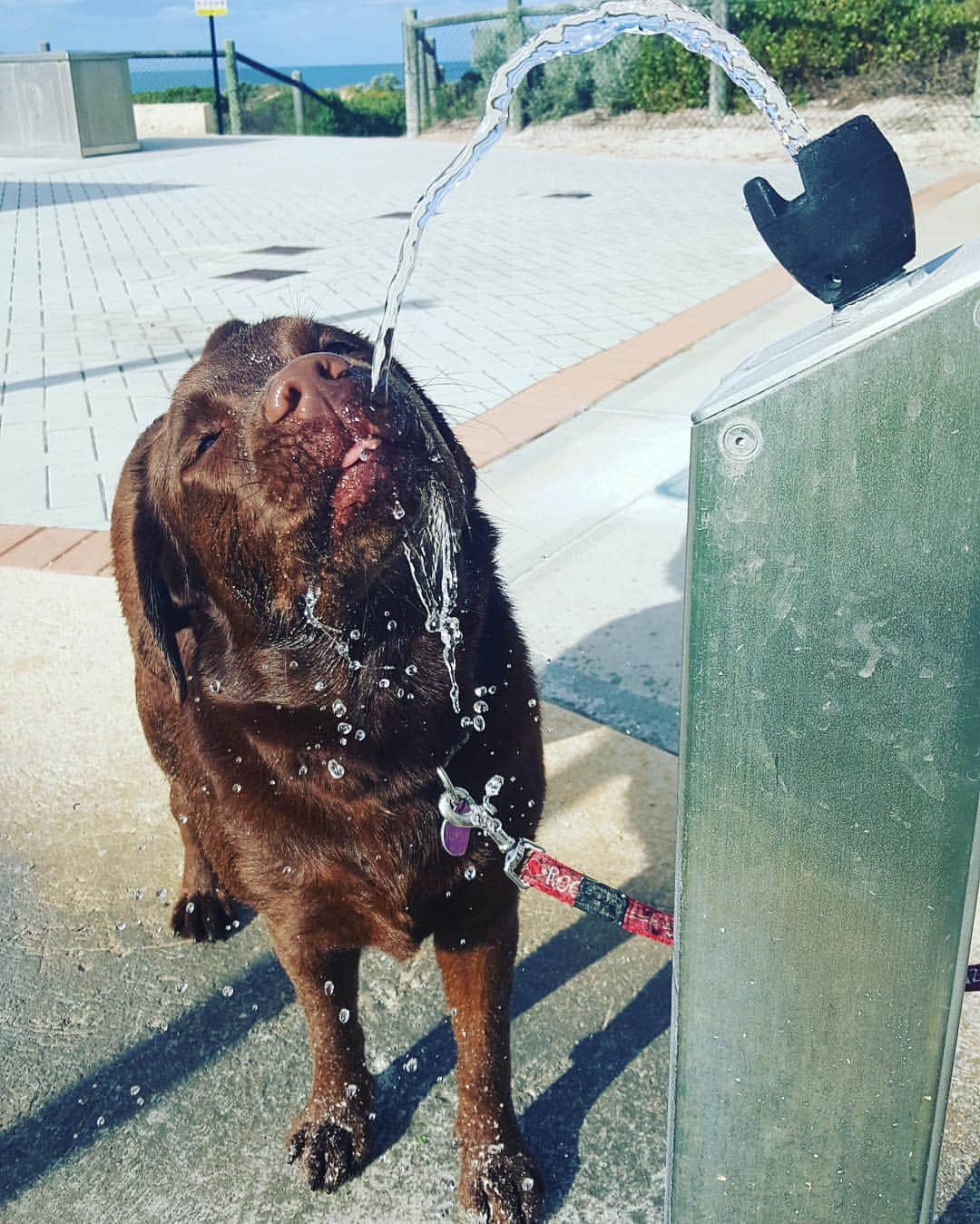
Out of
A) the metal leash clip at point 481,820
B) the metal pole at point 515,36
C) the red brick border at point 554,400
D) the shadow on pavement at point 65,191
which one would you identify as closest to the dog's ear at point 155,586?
the metal leash clip at point 481,820

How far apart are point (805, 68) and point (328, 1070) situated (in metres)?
19.5

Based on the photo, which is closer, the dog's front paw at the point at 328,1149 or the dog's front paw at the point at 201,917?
the dog's front paw at the point at 328,1149

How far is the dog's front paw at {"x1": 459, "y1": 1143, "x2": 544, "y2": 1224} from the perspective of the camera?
2074 millimetres

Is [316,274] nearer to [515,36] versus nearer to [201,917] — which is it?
[201,917]

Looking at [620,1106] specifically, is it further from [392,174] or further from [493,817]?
[392,174]

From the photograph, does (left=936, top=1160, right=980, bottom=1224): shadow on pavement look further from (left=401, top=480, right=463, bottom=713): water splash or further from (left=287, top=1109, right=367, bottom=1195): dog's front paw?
(left=401, top=480, right=463, bottom=713): water splash

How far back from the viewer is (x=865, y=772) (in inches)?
50.8

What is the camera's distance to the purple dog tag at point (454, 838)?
6.65 ft

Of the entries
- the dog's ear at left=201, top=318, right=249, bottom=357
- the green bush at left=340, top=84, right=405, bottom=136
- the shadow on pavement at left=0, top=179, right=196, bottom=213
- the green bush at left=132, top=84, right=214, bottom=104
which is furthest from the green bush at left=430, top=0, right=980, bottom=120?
the dog's ear at left=201, top=318, right=249, bottom=357

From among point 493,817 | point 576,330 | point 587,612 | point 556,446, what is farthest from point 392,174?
point 493,817

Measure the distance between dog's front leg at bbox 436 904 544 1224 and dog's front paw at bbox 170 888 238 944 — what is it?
850mm

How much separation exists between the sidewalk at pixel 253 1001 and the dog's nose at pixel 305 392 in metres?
1.43

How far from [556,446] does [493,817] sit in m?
3.78

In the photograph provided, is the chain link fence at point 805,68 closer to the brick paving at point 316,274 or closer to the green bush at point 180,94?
the brick paving at point 316,274
